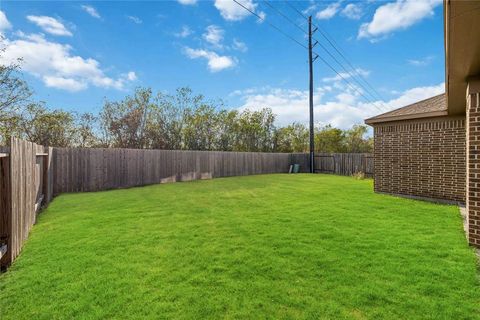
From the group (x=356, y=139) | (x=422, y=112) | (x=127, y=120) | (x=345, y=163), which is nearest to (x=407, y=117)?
(x=422, y=112)

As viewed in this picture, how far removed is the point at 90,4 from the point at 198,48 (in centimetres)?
588

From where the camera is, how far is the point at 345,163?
689 inches

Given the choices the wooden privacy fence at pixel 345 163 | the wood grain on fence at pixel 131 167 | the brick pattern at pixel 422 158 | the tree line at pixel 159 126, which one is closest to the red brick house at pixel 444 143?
the brick pattern at pixel 422 158

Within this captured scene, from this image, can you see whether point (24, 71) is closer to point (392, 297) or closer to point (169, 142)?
point (169, 142)

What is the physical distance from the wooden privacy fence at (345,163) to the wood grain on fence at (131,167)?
590cm

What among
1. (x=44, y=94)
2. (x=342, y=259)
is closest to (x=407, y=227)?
(x=342, y=259)

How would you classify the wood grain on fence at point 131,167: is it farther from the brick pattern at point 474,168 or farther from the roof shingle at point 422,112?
the brick pattern at point 474,168

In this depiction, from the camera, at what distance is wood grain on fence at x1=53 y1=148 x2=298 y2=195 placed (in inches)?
373

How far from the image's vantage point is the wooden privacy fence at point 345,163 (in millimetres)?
15890

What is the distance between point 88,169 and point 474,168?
1123 cm

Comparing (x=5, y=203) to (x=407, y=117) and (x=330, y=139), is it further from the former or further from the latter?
(x=330, y=139)

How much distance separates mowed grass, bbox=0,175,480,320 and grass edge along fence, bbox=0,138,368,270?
543mm

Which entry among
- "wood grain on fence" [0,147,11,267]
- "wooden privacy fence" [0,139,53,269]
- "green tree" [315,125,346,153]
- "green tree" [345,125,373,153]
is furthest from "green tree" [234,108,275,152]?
"wood grain on fence" [0,147,11,267]

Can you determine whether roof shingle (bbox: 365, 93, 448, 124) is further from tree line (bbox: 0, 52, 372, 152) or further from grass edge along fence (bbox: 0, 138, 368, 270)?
tree line (bbox: 0, 52, 372, 152)
